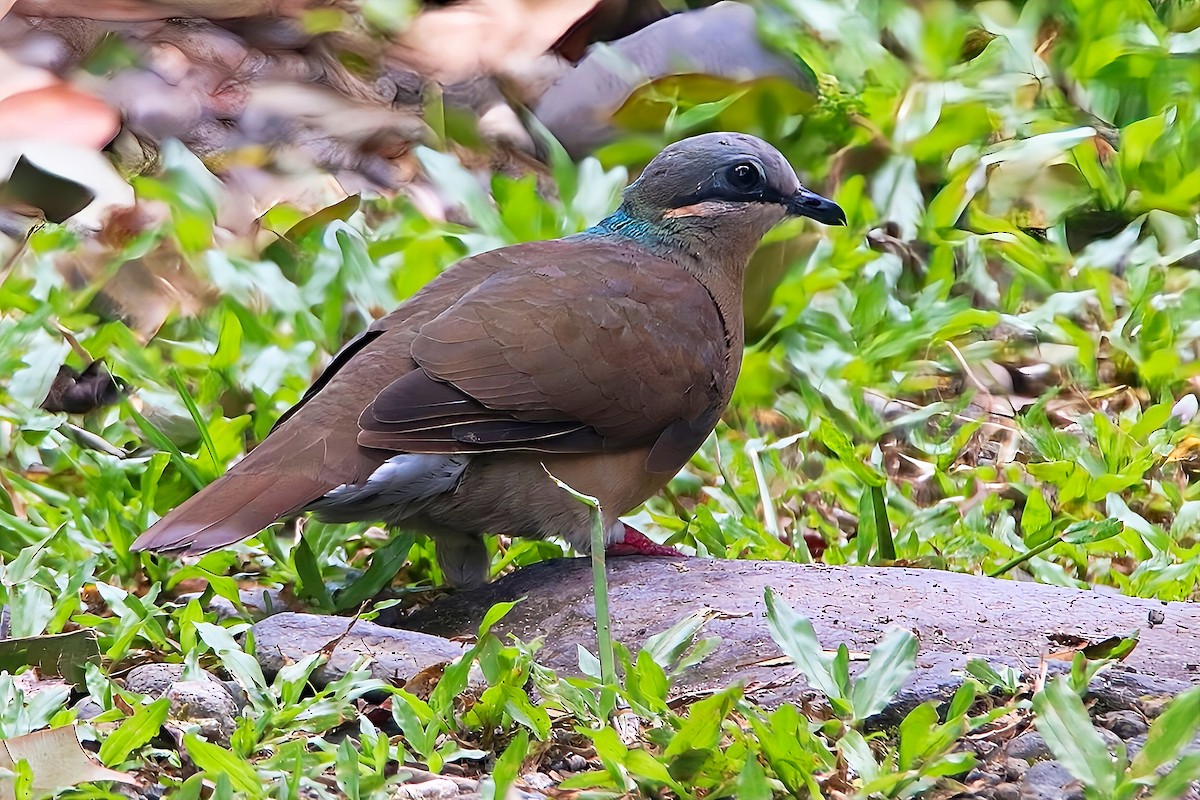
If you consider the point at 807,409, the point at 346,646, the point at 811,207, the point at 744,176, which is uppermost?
the point at 744,176

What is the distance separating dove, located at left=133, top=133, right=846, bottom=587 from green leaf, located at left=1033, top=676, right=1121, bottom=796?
4.49 feet

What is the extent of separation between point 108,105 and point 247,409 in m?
2.22

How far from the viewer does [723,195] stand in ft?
A: 16.3

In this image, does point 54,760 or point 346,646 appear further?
point 346,646

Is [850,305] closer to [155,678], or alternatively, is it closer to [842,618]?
[842,618]

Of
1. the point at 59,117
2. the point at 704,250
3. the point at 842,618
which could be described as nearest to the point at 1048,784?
the point at 842,618

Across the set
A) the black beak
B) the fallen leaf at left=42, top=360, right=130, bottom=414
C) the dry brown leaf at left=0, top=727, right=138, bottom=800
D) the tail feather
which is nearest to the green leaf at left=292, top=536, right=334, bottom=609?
the tail feather

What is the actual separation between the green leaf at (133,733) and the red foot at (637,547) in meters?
1.68

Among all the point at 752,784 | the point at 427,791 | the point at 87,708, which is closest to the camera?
the point at 752,784

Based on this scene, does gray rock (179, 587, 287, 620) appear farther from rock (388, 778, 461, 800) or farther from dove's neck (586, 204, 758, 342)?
dove's neck (586, 204, 758, 342)

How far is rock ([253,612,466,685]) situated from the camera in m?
3.62

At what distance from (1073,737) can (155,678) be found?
6.33 ft

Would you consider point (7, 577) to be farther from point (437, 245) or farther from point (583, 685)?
point (437, 245)

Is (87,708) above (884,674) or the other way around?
the other way around
